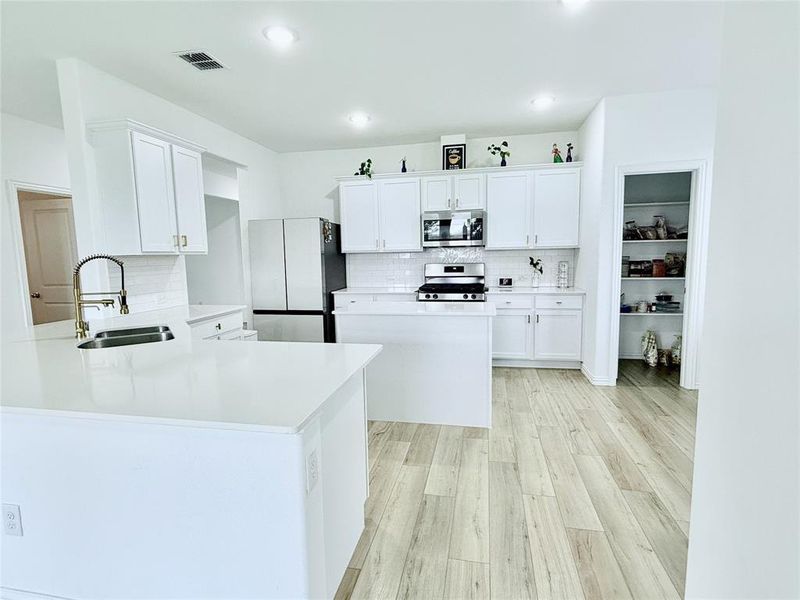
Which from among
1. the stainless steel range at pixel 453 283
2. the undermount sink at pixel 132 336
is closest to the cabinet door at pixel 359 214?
the stainless steel range at pixel 453 283

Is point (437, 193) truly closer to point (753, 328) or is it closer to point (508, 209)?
point (508, 209)

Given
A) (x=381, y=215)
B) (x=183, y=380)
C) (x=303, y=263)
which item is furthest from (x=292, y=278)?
(x=183, y=380)

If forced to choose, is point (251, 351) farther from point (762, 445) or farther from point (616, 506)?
Result: point (616, 506)

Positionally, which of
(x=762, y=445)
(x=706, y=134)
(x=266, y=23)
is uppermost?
(x=266, y=23)

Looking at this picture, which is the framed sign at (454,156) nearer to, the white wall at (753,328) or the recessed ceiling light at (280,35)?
the recessed ceiling light at (280,35)

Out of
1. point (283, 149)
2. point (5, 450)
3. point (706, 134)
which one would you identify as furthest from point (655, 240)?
point (5, 450)

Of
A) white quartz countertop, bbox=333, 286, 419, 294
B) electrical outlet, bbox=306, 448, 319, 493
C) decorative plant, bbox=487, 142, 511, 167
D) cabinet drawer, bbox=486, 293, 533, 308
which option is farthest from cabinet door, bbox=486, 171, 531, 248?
electrical outlet, bbox=306, 448, 319, 493

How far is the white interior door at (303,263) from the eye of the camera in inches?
184

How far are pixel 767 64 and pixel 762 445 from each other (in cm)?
87

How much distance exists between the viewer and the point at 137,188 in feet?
9.70

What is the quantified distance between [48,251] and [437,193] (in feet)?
15.1

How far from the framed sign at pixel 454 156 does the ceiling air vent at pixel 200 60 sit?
8.69 feet

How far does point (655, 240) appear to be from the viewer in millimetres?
4383

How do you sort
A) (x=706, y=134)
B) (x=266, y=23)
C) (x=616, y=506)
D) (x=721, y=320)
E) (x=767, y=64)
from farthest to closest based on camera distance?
(x=706, y=134)
(x=266, y=23)
(x=616, y=506)
(x=721, y=320)
(x=767, y=64)
